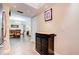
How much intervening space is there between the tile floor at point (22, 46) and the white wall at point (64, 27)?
33 centimetres

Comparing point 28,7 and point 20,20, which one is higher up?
point 28,7

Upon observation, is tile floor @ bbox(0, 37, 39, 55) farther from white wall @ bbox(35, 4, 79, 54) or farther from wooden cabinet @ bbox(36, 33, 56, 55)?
white wall @ bbox(35, 4, 79, 54)

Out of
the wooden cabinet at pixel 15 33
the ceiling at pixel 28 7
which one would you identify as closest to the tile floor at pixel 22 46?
the wooden cabinet at pixel 15 33

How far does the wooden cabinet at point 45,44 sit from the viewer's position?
2.04m

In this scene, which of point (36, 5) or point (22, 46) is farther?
point (22, 46)

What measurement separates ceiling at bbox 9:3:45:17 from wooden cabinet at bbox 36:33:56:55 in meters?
0.45

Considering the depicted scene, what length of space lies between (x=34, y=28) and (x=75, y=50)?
2.86 ft

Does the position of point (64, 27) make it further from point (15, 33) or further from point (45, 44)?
point (15, 33)

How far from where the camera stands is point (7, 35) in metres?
2.02

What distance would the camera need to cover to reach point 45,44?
2148 mm

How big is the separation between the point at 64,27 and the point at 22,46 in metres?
0.90

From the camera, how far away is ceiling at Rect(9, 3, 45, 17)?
1961 millimetres

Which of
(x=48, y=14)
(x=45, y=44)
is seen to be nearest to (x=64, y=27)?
(x=48, y=14)
